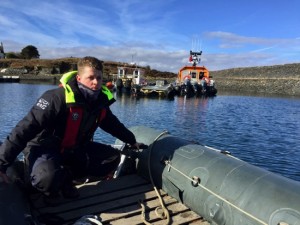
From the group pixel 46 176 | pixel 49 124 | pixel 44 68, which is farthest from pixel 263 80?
pixel 46 176

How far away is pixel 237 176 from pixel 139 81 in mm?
37932

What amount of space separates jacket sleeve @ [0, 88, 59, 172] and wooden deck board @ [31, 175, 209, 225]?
71 centimetres

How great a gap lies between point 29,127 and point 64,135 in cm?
50

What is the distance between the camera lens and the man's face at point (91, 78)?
3.88 meters

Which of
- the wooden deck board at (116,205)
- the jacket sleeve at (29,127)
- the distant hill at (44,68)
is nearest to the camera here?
the jacket sleeve at (29,127)

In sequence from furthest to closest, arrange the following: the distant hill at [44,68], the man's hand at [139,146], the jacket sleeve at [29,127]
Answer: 1. the distant hill at [44,68]
2. the man's hand at [139,146]
3. the jacket sleeve at [29,127]

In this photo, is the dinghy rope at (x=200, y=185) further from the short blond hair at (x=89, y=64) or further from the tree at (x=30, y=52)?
the tree at (x=30, y=52)

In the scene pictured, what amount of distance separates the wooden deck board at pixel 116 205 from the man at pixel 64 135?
0.19m

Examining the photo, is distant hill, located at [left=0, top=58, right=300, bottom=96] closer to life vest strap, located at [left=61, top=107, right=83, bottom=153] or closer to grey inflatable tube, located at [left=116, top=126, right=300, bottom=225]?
grey inflatable tube, located at [left=116, top=126, right=300, bottom=225]

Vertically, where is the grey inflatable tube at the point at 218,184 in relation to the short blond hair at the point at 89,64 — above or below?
below

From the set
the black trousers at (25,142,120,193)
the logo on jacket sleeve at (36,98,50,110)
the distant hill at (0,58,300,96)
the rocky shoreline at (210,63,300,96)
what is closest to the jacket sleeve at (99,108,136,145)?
the black trousers at (25,142,120,193)

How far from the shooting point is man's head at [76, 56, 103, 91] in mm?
3875

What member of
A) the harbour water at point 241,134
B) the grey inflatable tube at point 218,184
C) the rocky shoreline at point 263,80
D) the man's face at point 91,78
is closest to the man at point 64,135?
the man's face at point 91,78

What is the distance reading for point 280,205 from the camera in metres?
3.09
